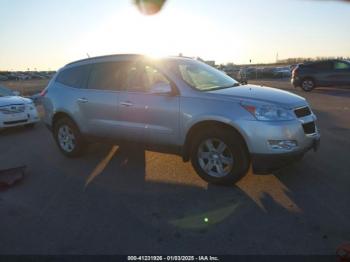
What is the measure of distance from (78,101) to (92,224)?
308 centimetres

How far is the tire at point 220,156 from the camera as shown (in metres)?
4.96

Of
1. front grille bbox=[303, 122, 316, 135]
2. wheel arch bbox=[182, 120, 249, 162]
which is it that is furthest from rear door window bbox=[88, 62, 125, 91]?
front grille bbox=[303, 122, 316, 135]

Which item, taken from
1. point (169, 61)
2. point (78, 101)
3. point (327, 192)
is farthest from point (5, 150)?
point (327, 192)

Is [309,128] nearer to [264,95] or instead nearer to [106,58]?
[264,95]

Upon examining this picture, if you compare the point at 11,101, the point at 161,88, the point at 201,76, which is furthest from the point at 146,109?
the point at 11,101

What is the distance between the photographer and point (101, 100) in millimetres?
6328

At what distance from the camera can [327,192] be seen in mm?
4797

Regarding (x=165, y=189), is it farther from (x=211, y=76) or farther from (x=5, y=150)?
(x=5, y=150)

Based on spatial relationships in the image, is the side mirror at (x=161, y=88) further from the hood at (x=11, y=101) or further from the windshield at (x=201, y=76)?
the hood at (x=11, y=101)

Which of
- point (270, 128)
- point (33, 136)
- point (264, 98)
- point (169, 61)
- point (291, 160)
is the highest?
point (169, 61)

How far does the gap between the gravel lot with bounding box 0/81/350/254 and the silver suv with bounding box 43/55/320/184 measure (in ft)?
1.48

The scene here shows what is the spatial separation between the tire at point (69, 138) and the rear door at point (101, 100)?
0.39 m

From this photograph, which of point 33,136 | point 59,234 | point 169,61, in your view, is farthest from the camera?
point 33,136

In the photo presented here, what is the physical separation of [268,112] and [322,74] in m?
16.1
